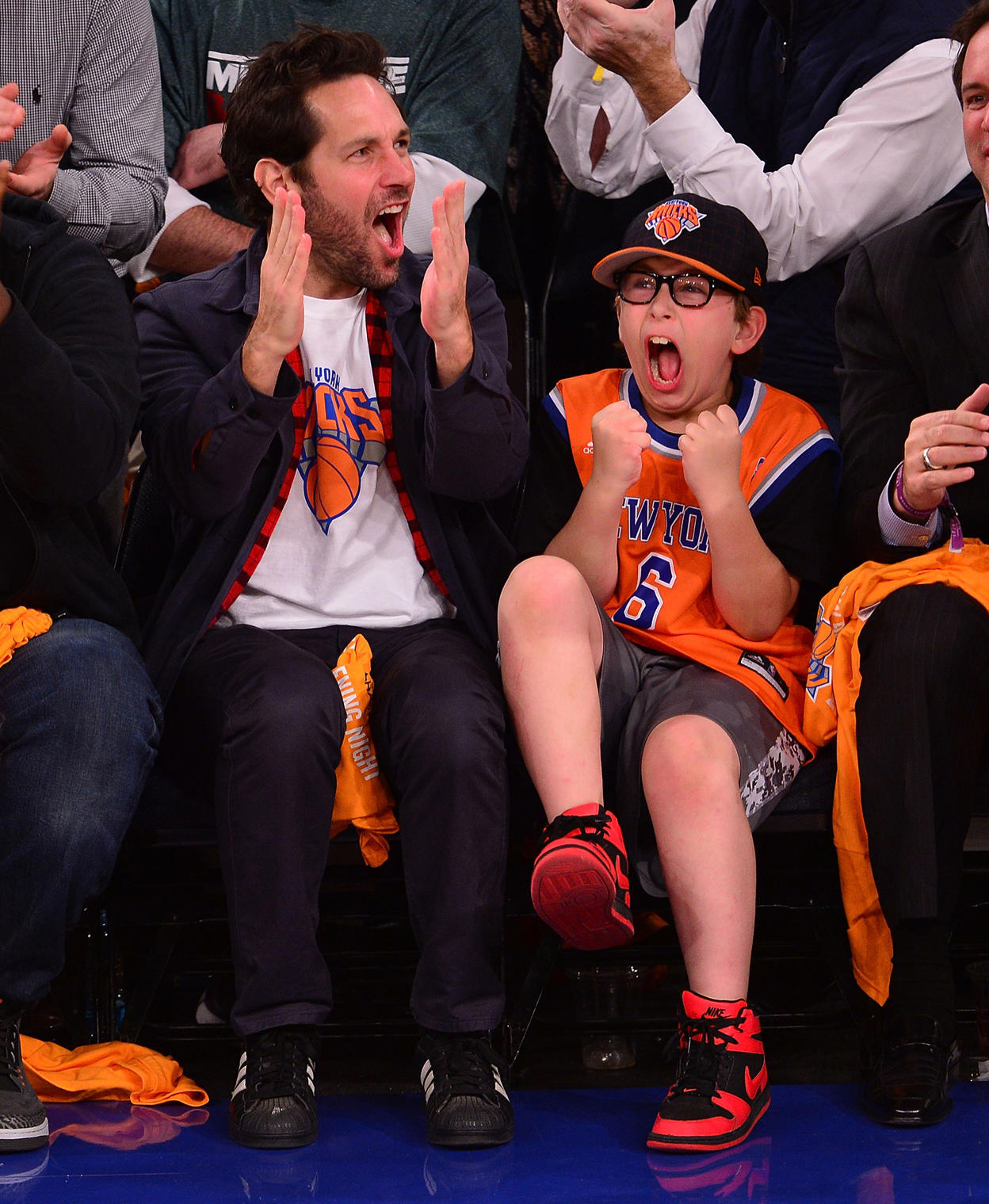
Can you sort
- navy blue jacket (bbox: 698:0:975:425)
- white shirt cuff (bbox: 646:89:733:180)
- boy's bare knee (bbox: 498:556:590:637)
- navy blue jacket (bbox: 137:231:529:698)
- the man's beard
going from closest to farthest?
boy's bare knee (bbox: 498:556:590:637), navy blue jacket (bbox: 137:231:529:698), the man's beard, white shirt cuff (bbox: 646:89:733:180), navy blue jacket (bbox: 698:0:975:425)

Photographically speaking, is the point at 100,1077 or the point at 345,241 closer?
the point at 100,1077

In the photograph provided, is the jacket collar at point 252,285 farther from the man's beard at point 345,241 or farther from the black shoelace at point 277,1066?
the black shoelace at point 277,1066

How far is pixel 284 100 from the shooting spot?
2318 millimetres

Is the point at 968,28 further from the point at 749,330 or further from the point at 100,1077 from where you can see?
the point at 100,1077

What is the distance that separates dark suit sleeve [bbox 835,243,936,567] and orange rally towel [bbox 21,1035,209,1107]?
1.20m

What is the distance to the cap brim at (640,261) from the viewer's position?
7.23ft

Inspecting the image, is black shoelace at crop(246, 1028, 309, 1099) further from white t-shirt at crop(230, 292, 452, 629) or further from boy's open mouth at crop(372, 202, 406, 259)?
boy's open mouth at crop(372, 202, 406, 259)

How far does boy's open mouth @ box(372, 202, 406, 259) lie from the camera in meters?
2.27

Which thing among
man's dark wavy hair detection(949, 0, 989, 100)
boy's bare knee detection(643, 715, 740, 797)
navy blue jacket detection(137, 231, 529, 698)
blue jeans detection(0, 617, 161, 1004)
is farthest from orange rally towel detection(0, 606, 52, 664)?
man's dark wavy hair detection(949, 0, 989, 100)

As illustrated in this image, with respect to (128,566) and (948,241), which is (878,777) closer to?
(948,241)

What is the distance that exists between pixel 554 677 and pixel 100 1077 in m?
0.79

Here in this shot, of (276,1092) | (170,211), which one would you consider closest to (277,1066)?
(276,1092)

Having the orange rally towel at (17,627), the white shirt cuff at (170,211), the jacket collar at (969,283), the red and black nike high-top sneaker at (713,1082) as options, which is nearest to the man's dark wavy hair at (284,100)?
the white shirt cuff at (170,211)

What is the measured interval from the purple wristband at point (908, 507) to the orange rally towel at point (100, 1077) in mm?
1218
